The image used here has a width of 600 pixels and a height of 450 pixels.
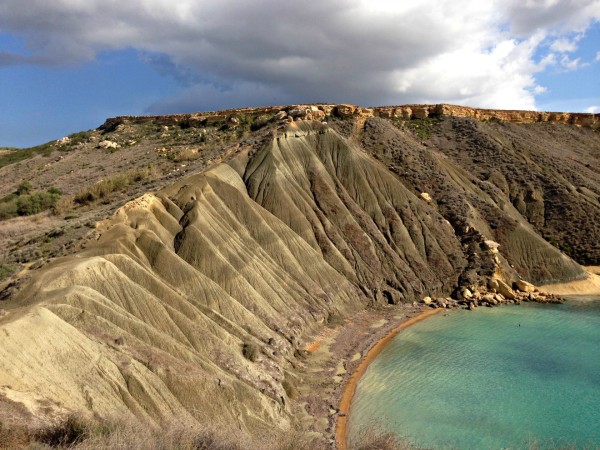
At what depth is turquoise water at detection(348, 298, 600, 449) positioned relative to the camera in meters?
19.3

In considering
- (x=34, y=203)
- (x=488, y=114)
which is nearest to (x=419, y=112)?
(x=488, y=114)

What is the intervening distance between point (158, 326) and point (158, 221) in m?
11.5

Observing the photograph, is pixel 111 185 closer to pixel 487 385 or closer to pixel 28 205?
pixel 28 205

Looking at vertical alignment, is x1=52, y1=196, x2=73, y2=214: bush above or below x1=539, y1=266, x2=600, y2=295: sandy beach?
above

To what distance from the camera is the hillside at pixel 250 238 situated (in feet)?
57.7

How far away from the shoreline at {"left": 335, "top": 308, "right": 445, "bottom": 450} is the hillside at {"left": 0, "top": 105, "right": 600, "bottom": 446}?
2495 mm

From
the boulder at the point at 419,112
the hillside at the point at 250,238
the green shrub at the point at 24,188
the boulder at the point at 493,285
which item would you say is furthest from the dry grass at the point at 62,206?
the boulder at the point at 419,112

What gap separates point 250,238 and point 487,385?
18983mm

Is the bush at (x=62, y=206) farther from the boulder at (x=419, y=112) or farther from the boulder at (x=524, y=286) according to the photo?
the boulder at (x=419, y=112)

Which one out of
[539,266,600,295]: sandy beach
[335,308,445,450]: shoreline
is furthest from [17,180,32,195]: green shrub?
[539,266,600,295]: sandy beach

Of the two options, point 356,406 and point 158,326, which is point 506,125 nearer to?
point 356,406

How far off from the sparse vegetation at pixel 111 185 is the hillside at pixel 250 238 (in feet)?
0.63

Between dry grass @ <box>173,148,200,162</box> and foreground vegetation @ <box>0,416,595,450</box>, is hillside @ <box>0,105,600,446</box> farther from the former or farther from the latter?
foreground vegetation @ <box>0,416,595,450</box>

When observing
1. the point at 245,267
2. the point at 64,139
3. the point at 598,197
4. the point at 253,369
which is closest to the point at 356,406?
the point at 253,369
